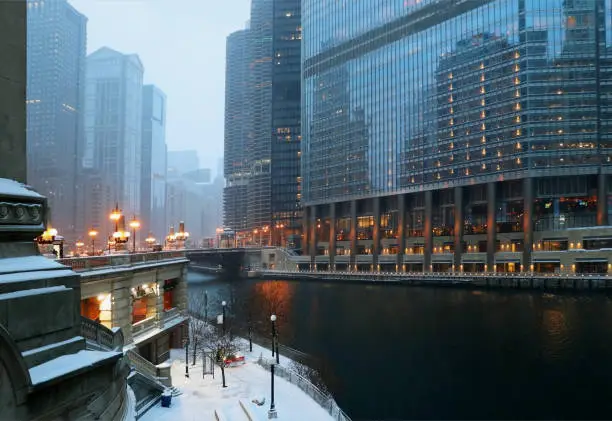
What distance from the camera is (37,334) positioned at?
6.85 meters

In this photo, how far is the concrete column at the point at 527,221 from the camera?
106m

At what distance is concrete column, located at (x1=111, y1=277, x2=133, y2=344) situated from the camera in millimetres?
28797

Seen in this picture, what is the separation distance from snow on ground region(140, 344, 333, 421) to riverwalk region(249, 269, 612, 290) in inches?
3105

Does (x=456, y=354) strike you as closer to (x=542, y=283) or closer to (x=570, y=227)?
→ (x=542, y=283)

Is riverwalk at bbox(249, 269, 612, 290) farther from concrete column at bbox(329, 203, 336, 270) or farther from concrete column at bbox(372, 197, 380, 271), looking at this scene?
concrete column at bbox(329, 203, 336, 270)

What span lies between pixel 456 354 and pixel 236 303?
46419 millimetres

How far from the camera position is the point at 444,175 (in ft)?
412

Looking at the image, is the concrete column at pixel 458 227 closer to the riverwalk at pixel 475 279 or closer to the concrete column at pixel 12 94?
the riverwalk at pixel 475 279

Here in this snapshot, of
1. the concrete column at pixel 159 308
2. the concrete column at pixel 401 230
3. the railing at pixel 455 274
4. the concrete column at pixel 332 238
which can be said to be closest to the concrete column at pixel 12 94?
the concrete column at pixel 159 308

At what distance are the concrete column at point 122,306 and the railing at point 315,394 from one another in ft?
35.9

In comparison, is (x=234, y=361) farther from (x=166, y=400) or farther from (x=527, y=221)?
(x=527, y=221)

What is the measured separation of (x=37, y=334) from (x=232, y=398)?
75.0ft

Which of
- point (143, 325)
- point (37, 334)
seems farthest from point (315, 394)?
point (37, 334)

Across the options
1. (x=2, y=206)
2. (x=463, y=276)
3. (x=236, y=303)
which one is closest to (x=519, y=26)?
(x=463, y=276)
